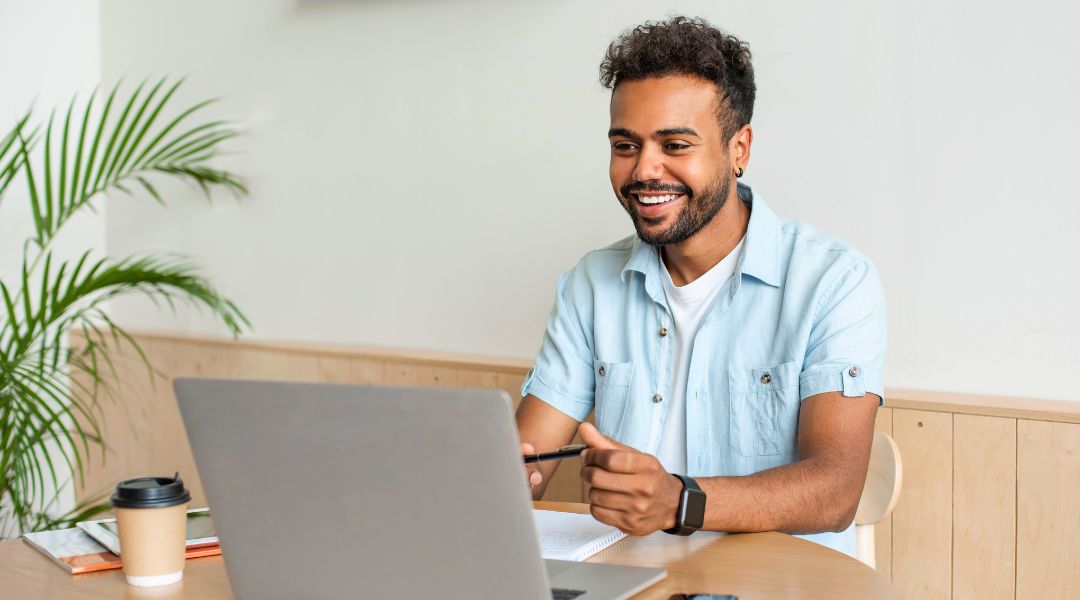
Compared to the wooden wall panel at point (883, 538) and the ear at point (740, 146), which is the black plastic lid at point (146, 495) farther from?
the wooden wall panel at point (883, 538)

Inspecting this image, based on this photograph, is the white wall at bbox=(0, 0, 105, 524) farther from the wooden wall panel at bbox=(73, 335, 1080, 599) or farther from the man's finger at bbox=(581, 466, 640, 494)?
the man's finger at bbox=(581, 466, 640, 494)

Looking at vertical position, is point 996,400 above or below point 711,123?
below

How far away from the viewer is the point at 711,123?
1790 millimetres

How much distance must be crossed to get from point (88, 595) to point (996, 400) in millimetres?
1499

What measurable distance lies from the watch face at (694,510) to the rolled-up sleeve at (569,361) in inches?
25.0

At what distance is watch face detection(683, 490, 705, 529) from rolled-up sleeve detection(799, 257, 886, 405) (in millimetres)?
410

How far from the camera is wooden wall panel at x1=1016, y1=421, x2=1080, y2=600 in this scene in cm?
185

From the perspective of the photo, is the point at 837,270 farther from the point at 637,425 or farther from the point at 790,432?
the point at 637,425

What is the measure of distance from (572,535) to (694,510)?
0.47 ft

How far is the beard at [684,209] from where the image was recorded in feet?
5.85

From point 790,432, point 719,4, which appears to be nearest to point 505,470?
point 790,432

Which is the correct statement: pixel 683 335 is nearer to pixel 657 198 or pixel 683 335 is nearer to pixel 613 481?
pixel 657 198

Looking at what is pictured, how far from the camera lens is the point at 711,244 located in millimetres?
1851

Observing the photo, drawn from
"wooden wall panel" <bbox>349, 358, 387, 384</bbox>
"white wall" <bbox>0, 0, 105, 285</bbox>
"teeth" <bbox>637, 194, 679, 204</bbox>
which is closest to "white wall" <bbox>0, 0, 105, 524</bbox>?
"white wall" <bbox>0, 0, 105, 285</bbox>
